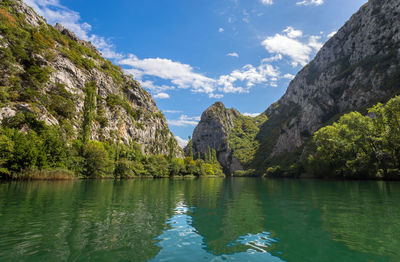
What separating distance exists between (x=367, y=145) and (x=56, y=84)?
109 m

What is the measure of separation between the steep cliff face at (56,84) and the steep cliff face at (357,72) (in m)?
116

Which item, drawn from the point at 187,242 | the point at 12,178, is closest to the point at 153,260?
the point at 187,242

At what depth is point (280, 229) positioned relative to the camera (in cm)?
1072

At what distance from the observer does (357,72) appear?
458ft

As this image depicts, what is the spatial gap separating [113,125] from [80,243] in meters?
110

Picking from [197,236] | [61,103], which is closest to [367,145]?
[197,236]

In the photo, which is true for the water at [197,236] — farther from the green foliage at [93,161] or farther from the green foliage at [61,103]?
the green foliage at [61,103]

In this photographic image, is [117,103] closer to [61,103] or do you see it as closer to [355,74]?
[61,103]

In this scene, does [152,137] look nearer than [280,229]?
No

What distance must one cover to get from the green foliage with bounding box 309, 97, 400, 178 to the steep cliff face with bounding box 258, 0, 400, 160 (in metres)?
58.3

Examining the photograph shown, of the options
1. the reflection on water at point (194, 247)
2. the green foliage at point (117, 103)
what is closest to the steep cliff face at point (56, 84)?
the green foliage at point (117, 103)

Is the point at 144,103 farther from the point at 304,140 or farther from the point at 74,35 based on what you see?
the point at 304,140

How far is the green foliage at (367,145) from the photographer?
170 ft

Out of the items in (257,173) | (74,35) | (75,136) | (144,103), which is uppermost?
(74,35)
